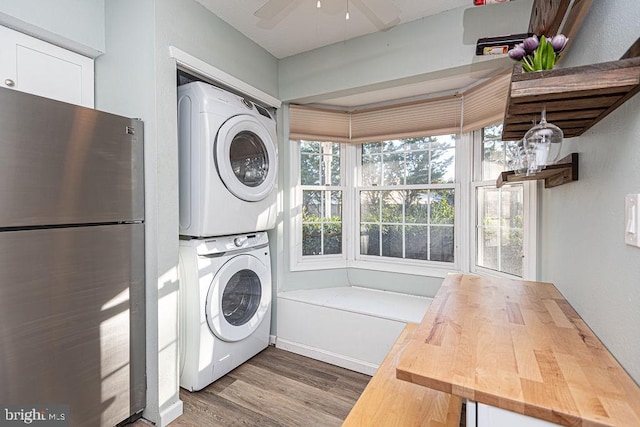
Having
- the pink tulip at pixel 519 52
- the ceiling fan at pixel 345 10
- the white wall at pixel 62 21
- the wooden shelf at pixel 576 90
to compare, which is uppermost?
the ceiling fan at pixel 345 10

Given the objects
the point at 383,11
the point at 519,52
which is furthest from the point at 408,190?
the point at 519,52

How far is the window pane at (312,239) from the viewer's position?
118 inches

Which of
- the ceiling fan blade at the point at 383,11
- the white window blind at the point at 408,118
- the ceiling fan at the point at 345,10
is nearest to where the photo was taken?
the ceiling fan at the point at 345,10

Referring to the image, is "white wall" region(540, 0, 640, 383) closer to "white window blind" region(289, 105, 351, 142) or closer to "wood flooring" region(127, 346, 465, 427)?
"wood flooring" region(127, 346, 465, 427)

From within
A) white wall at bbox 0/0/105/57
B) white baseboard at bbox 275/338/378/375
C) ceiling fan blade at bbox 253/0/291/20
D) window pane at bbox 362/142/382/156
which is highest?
ceiling fan blade at bbox 253/0/291/20

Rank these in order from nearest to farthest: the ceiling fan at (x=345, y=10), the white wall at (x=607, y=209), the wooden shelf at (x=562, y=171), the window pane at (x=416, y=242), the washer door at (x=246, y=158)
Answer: the white wall at (x=607, y=209)
the wooden shelf at (x=562, y=171)
the ceiling fan at (x=345, y=10)
the washer door at (x=246, y=158)
the window pane at (x=416, y=242)

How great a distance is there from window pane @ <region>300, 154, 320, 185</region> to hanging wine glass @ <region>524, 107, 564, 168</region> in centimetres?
214

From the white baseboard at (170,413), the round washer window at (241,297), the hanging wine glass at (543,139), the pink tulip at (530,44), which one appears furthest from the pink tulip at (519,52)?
the white baseboard at (170,413)

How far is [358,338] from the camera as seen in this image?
93.3 inches

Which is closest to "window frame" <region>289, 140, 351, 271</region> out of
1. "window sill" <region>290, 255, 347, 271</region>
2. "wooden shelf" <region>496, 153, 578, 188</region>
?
"window sill" <region>290, 255, 347, 271</region>

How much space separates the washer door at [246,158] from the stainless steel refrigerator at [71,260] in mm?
499

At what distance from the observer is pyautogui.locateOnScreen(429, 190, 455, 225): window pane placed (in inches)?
105

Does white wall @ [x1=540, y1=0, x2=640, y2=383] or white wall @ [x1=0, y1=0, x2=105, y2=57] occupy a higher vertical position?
white wall @ [x1=0, y1=0, x2=105, y2=57]

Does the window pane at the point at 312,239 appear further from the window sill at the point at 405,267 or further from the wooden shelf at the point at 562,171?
the wooden shelf at the point at 562,171
